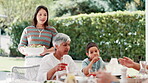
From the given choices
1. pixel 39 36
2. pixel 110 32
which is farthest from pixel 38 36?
pixel 110 32

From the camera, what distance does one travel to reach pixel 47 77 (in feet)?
8.53

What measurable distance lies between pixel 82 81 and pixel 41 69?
576 mm

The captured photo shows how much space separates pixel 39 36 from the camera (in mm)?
3543

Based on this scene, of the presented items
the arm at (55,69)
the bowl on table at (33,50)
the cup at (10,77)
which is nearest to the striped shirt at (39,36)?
the bowl on table at (33,50)

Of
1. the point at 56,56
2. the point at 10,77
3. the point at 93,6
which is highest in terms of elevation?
the point at 93,6

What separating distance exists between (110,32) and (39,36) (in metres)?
6.09

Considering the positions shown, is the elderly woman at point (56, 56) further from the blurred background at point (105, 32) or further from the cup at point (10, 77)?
the blurred background at point (105, 32)

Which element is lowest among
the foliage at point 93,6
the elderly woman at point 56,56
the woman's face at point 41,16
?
the elderly woman at point 56,56

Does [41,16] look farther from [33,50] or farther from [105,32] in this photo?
[105,32]

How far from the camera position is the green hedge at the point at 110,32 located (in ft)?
29.7

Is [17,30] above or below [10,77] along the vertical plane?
above

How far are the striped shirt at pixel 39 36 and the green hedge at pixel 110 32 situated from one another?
5755 millimetres

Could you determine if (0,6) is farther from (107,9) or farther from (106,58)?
(106,58)

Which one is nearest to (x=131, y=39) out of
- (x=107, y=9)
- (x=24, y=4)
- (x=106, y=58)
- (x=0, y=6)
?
(x=106, y=58)
